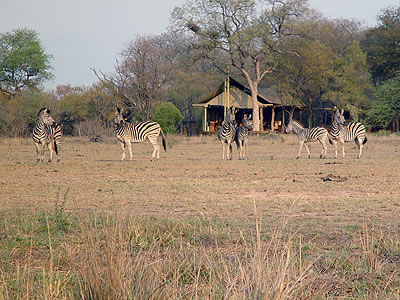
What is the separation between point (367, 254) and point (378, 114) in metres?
38.2

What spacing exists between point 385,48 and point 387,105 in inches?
266

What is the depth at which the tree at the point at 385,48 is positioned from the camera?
43.7 metres

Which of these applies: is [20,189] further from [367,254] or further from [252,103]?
[252,103]

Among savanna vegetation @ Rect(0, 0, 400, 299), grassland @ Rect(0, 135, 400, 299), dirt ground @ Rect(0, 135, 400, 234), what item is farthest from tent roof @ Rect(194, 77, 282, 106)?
grassland @ Rect(0, 135, 400, 299)

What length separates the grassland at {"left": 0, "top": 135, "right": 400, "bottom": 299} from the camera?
381 centimetres

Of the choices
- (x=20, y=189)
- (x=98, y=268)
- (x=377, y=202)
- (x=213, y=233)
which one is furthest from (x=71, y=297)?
(x=20, y=189)

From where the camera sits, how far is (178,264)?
4594 mm

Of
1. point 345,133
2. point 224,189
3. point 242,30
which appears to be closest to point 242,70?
point 242,30

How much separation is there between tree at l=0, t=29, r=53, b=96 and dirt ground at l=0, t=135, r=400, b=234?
33.2 meters

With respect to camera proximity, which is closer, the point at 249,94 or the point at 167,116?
the point at 167,116

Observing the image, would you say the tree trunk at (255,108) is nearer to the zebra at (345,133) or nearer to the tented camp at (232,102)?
the tented camp at (232,102)

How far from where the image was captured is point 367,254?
209 inches

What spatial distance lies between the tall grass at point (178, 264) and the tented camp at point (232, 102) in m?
37.0

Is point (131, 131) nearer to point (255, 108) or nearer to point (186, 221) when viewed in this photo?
point (186, 221)
